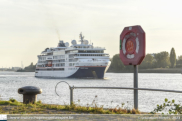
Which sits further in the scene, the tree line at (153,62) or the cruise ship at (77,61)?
the tree line at (153,62)

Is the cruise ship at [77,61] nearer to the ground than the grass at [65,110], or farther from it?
farther from it

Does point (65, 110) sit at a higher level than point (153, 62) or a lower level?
lower

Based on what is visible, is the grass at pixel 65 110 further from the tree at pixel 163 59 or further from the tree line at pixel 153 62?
the tree at pixel 163 59

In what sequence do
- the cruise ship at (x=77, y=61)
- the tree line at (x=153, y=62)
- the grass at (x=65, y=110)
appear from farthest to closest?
the tree line at (x=153, y=62) → the cruise ship at (x=77, y=61) → the grass at (x=65, y=110)

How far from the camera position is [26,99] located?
1027cm

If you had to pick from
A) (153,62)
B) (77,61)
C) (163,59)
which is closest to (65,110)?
(77,61)

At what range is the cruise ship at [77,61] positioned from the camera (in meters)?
69.3

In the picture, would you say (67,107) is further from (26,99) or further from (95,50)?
(95,50)

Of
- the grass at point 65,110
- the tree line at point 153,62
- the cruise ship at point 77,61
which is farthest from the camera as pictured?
the tree line at point 153,62

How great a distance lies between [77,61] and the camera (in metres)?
71.8

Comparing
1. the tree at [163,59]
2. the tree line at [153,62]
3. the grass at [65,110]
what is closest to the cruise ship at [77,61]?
the tree line at [153,62]

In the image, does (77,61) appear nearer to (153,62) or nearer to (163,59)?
(163,59)

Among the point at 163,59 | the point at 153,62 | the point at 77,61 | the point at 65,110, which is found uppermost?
the point at 163,59

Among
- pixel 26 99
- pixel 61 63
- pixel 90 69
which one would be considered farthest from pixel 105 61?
pixel 26 99
